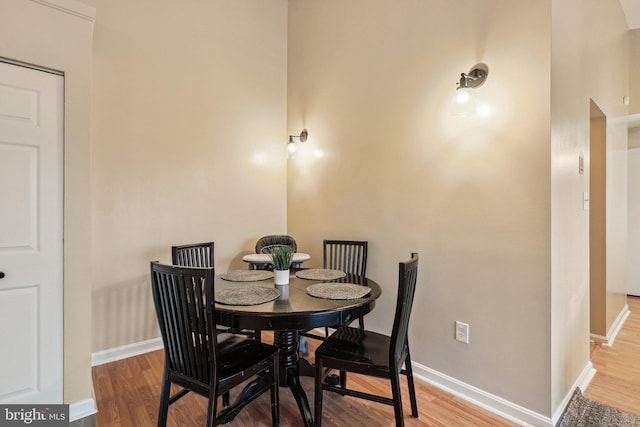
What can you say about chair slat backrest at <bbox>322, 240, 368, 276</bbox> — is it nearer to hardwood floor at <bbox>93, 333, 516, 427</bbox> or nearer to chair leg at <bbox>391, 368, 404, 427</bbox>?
hardwood floor at <bbox>93, 333, 516, 427</bbox>

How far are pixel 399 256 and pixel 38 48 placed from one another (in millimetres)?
2651

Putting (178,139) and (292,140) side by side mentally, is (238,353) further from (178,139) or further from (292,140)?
(292,140)

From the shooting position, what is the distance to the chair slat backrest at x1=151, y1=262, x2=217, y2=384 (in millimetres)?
1431

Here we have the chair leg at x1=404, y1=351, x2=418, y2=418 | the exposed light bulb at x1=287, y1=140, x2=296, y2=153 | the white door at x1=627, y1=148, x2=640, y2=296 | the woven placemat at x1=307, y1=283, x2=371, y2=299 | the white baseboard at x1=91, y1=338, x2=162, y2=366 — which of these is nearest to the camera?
the woven placemat at x1=307, y1=283, x2=371, y2=299

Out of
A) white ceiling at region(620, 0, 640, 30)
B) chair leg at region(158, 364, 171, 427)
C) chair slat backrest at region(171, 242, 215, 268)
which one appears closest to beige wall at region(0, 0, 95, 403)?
chair slat backrest at region(171, 242, 215, 268)

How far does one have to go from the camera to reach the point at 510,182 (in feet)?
6.23

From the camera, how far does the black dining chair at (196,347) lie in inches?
56.3

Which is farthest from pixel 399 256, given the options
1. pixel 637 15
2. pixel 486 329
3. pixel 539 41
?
pixel 637 15

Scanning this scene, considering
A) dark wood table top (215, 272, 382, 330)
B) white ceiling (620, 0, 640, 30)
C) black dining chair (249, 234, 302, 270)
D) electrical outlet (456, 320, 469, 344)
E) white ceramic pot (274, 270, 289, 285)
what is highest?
white ceiling (620, 0, 640, 30)

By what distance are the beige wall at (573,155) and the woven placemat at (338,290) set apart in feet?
3.56

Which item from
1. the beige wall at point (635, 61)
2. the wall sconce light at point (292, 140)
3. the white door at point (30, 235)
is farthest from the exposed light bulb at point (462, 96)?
the beige wall at point (635, 61)

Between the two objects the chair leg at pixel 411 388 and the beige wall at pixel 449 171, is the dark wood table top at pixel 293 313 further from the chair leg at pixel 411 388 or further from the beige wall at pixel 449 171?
the beige wall at pixel 449 171

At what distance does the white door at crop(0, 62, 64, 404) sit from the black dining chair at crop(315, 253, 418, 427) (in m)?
1.56

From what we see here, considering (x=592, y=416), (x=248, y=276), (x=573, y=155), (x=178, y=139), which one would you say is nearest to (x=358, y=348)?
(x=248, y=276)
